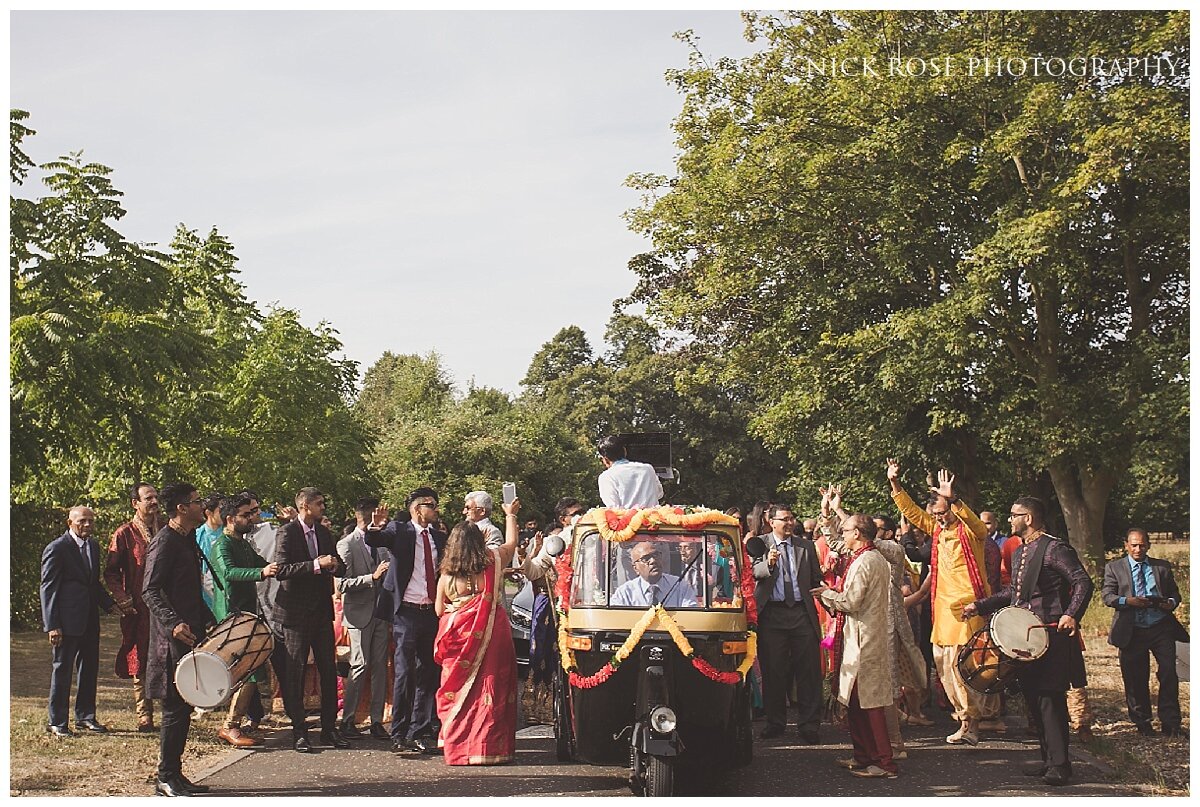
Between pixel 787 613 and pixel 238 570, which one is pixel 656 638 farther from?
pixel 238 570

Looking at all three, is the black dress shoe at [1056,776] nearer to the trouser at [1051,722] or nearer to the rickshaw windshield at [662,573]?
the trouser at [1051,722]

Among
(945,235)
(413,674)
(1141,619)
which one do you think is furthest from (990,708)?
(945,235)

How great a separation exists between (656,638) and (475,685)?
2101mm

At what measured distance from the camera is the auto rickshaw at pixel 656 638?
9.09 metres

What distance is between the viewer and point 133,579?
1268cm

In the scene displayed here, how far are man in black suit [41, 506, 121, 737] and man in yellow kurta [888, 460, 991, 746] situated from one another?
296 inches

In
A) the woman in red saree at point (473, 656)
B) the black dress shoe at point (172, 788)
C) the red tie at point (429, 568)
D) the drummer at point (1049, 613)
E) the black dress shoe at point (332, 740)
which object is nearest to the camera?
the black dress shoe at point (172, 788)

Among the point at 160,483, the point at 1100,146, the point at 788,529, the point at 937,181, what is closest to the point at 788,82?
the point at 937,181

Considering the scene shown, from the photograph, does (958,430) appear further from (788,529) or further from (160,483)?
(788,529)

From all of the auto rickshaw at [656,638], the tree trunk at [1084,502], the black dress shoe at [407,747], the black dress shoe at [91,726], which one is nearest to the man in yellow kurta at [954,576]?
the auto rickshaw at [656,638]

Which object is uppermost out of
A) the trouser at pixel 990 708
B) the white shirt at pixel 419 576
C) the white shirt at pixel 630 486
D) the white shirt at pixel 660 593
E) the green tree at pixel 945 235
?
the green tree at pixel 945 235

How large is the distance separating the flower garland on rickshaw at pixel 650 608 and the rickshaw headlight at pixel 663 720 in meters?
0.49

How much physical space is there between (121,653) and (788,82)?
72.2 feet

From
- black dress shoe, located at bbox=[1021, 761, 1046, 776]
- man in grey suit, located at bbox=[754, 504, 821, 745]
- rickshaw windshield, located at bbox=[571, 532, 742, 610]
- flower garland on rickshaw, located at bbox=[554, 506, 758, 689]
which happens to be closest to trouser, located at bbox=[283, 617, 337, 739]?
flower garland on rickshaw, located at bbox=[554, 506, 758, 689]
